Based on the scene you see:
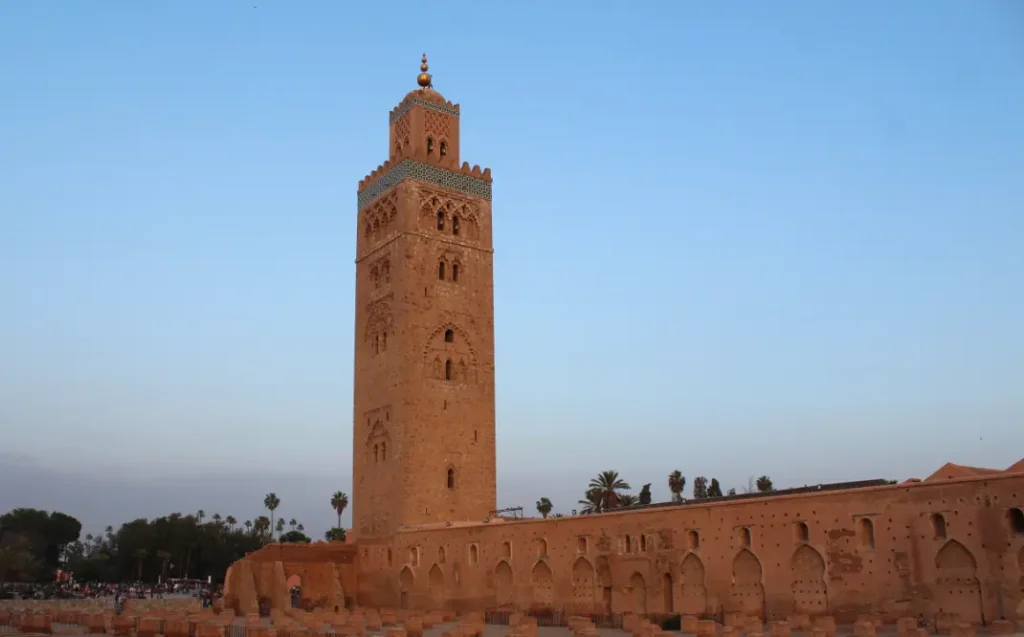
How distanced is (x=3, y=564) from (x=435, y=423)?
28.2 m

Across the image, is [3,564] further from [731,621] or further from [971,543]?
[971,543]

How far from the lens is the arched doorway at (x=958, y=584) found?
15328 millimetres

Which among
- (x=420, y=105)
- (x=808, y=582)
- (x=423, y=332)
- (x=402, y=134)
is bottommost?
(x=808, y=582)

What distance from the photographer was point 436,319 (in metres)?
29.8

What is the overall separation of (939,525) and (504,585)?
11.2 m

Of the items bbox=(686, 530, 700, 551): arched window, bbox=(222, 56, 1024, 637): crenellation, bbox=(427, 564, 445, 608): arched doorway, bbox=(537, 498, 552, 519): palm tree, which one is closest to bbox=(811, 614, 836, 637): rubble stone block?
bbox=(222, 56, 1024, 637): crenellation

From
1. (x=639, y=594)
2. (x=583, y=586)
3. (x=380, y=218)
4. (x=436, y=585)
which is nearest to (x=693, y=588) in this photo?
(x=639, y=594)

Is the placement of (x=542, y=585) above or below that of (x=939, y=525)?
below

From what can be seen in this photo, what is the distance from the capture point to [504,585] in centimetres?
2361

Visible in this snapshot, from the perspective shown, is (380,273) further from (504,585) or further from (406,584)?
(504,585)

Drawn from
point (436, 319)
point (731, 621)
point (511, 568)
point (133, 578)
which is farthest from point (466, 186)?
point (133, 578)

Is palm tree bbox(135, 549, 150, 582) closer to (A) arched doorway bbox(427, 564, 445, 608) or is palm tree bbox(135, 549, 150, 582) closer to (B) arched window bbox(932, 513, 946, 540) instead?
(A) arched doorway bbox(427, 564, 445, 608)

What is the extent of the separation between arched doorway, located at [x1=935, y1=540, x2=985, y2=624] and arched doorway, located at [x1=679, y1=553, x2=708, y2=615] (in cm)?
475

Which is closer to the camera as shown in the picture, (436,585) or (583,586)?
(583,586)
